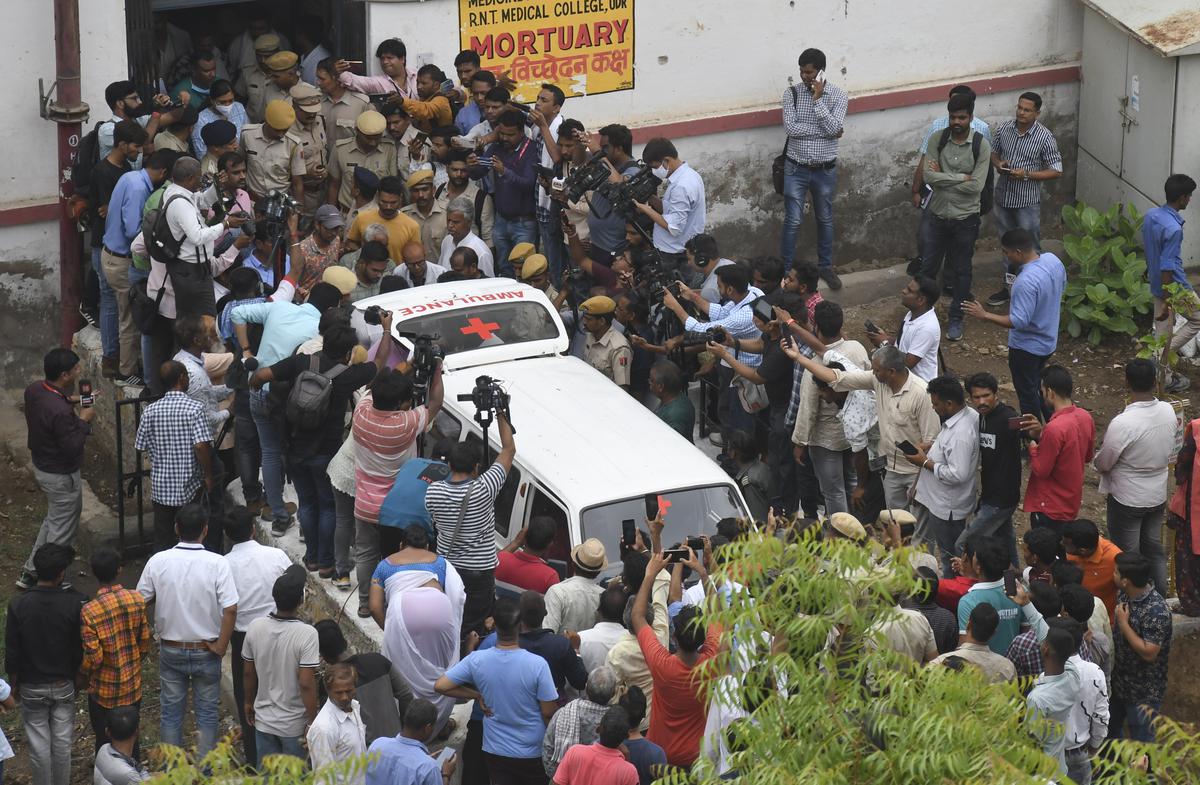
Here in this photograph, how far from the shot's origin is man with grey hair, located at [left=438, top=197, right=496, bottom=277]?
12.3 m

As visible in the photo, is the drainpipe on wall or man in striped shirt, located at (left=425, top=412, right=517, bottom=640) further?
the drainpipe on wall

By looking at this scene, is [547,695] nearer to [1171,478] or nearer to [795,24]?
[1171,478]

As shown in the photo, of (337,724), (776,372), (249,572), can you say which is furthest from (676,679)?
(776,372)

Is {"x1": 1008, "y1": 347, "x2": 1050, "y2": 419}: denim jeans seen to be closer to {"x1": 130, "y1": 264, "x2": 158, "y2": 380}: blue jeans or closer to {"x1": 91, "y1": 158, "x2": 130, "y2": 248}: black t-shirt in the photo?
{"x1": 130, "y1": 264, "x2": 158, "y2": 380}: blue jeans

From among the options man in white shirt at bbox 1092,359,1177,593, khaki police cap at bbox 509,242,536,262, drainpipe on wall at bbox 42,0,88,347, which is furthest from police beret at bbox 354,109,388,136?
man in white shirt at bbox 1092,359,1177,593

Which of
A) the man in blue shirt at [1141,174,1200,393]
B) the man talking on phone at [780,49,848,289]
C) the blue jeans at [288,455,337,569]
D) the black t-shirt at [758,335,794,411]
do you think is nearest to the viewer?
the blue jeans at [288,455,337,569]

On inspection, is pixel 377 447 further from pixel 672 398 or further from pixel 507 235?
pixel 507 235

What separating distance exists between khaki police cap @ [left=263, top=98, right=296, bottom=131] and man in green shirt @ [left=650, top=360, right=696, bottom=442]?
3709mm

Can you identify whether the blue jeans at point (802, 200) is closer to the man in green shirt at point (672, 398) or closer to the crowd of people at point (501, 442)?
the crowd of people at point (501, 442)

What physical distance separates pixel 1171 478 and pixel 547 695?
21.0 ft

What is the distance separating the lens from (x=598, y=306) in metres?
11.3

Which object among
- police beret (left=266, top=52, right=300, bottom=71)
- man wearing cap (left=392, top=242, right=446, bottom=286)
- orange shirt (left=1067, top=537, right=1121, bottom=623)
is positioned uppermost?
police beret (left=266, top=52, right=300, bottom=71)

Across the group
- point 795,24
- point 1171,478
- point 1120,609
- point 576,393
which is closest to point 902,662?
point 1120,609

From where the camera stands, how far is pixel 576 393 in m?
10.8
